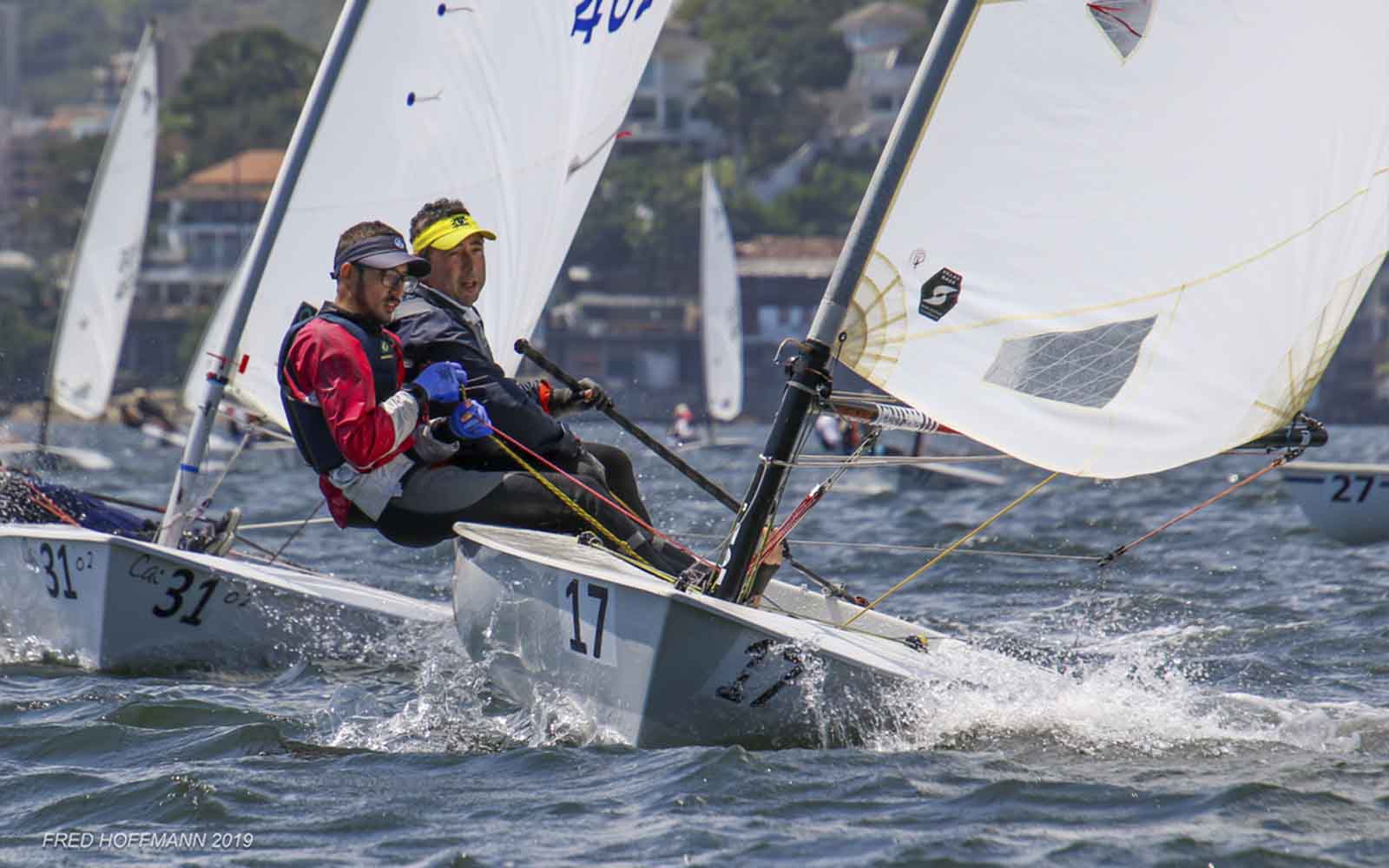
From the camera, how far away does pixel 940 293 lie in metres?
4.98

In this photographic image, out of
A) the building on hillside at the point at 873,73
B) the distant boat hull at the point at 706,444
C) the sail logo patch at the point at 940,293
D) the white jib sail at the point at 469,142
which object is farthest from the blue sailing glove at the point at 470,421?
the building on hillside at the point at 873,73

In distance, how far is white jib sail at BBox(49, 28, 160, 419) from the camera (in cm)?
1988

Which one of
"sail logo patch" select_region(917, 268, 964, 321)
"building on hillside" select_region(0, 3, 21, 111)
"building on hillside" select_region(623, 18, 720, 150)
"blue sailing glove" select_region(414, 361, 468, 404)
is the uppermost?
"building on hillside" select_region(0, 3, 21, 111)

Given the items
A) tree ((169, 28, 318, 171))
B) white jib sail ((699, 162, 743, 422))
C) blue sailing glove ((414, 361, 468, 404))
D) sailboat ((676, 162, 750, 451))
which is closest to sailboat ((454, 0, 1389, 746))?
blue sailing glove ((414, 361, 468, 404))

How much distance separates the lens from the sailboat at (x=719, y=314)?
30.0 metres

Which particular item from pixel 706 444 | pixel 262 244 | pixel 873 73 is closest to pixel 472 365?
pixel 262 244

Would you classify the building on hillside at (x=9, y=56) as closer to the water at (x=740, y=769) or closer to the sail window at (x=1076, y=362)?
Answer: the water at (x=740, y=769)

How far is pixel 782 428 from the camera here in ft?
16.7

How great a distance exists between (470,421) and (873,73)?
8132cm

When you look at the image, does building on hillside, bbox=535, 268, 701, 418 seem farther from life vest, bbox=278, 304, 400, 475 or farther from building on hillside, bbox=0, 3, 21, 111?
building on hillside, bbox=0, 3, 21, 111

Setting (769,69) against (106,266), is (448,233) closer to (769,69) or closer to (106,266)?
(106,266)

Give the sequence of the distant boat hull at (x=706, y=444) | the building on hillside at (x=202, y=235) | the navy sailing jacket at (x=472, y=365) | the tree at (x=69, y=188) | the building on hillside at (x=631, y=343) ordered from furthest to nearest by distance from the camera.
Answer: the tree at (x=69, y=188)
the building on hillside at (x=202, y=235)
the building on hillside at (x=631, y=343)
the distant boat hull at (x=706, y=444)
the navy sailing jacket at (x=472, y=365)

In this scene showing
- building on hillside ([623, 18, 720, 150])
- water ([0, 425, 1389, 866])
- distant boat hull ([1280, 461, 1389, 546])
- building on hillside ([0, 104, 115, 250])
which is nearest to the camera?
water ([0, 425, 1389, 866])

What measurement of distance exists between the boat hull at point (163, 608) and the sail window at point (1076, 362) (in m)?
2.72
